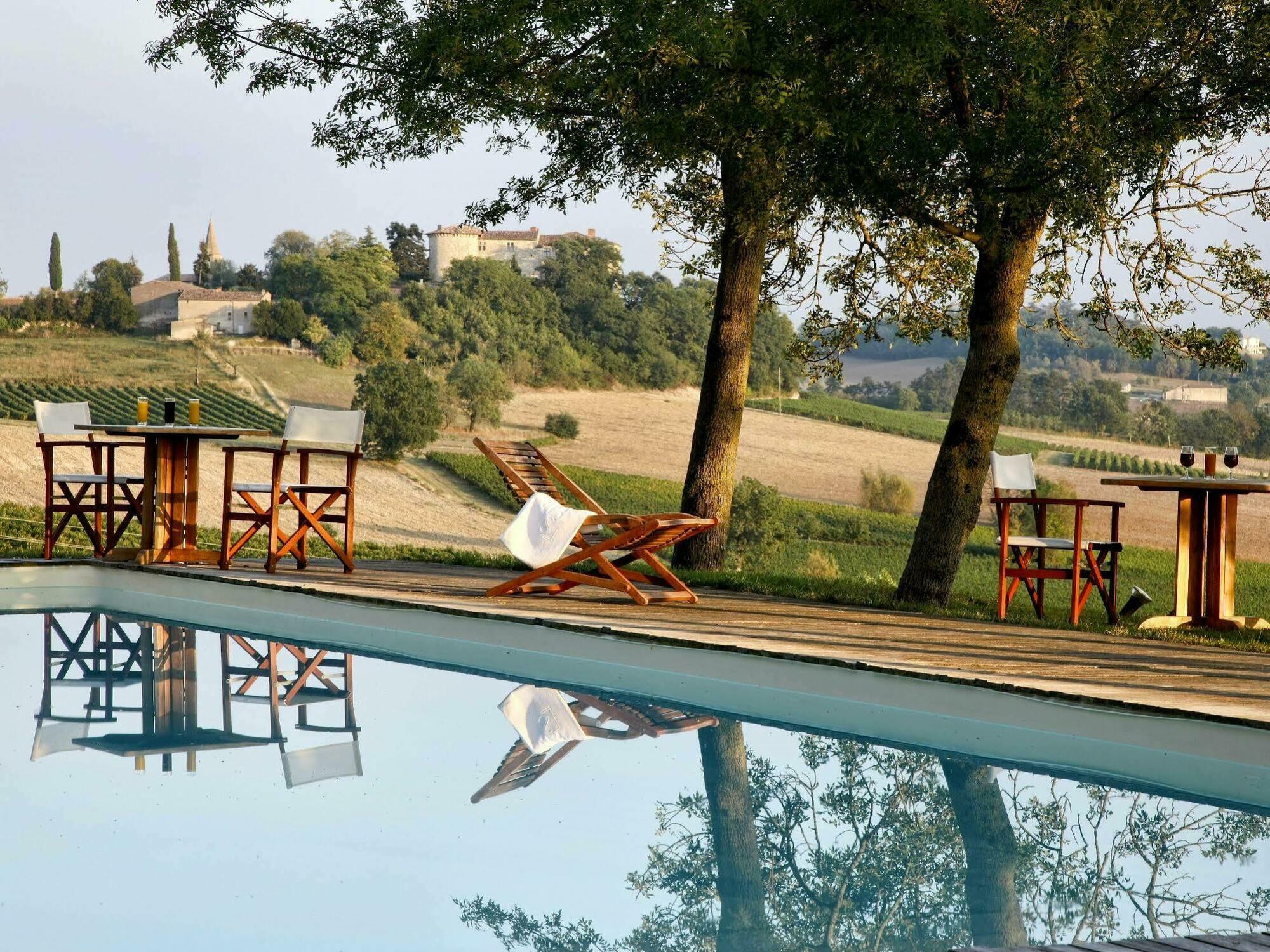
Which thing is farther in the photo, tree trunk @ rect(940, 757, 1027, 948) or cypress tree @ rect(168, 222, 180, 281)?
cypress tree @ rect(168, 222, 180, 281)

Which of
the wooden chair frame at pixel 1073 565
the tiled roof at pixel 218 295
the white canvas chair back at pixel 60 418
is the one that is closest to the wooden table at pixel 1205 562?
the wooden chair frame at pixel 1073 565

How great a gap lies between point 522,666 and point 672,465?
31.7 meters

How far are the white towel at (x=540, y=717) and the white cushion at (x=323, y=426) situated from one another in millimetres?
2332

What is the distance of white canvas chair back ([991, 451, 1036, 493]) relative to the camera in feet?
20.3

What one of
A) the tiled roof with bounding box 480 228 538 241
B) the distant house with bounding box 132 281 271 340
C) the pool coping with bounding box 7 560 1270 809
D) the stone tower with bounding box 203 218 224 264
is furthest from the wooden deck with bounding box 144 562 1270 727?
the tiled roof with bounding box 480 228 538 241

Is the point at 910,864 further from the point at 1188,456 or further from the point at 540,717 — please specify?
the point at 1188,456

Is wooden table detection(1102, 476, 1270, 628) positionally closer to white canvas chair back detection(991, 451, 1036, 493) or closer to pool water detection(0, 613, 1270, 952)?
white canvas chair back detection(991, 451, 1036, 493)

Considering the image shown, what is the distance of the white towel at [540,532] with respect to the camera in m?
5.92

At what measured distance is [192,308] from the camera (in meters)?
57.9

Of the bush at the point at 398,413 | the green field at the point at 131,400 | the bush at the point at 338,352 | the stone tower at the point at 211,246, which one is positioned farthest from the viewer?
the stone tower at the point at 211,246

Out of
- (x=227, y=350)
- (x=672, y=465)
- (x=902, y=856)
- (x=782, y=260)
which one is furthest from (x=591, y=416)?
(x=902, y=856)

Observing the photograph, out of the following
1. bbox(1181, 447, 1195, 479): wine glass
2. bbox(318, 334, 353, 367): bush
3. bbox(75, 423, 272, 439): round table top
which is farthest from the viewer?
bbox(318, 334, 353, 367): bush

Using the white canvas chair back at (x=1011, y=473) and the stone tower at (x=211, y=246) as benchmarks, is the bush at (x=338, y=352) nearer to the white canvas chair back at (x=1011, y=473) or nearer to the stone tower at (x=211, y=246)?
the stone tower at (x=211, y=246)

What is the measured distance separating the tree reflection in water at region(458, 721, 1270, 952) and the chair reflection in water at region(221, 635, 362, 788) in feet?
3.65
